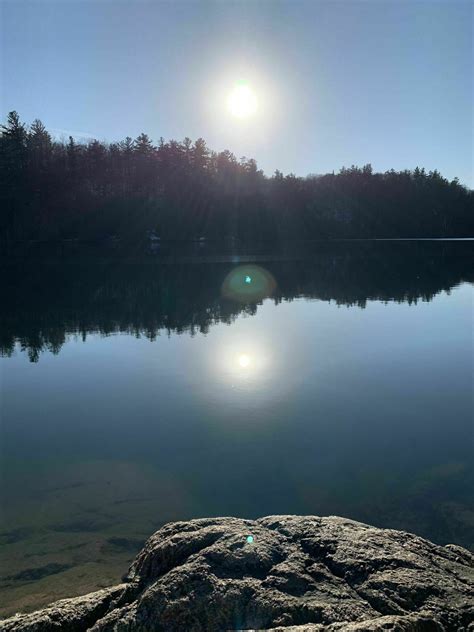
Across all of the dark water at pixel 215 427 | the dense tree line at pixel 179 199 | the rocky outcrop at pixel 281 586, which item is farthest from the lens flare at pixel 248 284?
the dense tree line at pixel 179 199

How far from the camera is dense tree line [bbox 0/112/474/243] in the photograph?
80.4 m

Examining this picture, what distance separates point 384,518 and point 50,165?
8791cm

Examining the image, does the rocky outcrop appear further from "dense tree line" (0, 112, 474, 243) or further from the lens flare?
"dense tree line" (0, 112, 474, 243)

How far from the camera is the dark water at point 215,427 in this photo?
7.16m

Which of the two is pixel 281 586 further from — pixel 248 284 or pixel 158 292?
pixel 248 284

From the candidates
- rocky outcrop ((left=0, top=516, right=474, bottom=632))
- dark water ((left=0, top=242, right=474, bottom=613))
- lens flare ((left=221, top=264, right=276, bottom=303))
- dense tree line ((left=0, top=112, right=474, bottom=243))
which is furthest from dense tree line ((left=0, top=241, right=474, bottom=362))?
dense tree line ((left=0, top=112, right=474, bottom=243))

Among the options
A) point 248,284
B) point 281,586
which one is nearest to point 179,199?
point 248,284

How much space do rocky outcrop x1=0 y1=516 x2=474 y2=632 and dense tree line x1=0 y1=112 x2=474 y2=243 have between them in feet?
273

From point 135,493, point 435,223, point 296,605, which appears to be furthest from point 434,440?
point 435,223

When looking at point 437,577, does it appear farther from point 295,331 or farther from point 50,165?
point 50,165

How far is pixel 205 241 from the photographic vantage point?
9606 cm

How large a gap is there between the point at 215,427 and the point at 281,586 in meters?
7.39

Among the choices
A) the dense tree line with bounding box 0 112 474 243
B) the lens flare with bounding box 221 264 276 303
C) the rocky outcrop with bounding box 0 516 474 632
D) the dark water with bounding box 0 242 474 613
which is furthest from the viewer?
the dense tree line with bounding box 0 112 474 243

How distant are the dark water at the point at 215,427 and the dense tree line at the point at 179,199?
6324 centimetres
